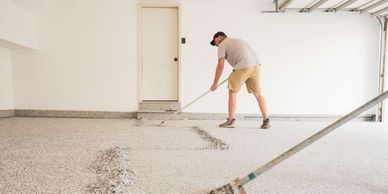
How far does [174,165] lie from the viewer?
5.19 feet

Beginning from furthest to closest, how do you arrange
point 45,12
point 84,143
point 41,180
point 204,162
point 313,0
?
point 45,12, point 313,0, point 84,143, point 204,162, point 41,180

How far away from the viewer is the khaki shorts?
3.36 metres

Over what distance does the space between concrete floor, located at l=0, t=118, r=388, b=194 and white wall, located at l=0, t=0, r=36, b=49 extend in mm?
1900

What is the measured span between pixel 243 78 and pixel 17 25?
3.34 meters

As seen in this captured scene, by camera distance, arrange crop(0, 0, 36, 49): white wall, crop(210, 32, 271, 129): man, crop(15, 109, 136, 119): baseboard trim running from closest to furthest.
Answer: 1. crop(210, 32, 271, 129): man
2. crop(0, 0, 36, 49): white wall
3. crop(15, 109, 136, 119): baseboard trim

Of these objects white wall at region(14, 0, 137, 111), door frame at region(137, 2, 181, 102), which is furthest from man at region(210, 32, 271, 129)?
white wall at region(14, 0, 137, 111)

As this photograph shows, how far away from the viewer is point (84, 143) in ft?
7.27

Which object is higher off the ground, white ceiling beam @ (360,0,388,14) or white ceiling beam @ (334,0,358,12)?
white ceiling beam @ (334,0,358,12)

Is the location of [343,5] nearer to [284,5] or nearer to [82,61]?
[284,5]

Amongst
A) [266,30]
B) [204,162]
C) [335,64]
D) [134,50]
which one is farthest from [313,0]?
[204,162]

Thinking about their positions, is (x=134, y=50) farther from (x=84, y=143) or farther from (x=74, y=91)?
(x=84, y=143)

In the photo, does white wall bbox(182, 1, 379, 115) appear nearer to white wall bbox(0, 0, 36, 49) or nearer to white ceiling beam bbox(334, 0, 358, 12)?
white ceiling beam bbox(334, 0, 358, 12)

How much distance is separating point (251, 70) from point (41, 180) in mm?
2629

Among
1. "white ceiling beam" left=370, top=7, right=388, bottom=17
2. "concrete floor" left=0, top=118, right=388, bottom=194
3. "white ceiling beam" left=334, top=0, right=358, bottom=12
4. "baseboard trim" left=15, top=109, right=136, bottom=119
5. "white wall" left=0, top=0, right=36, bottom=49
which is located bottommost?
"baseboard trim" left=15, top=109, right=136, bottom=119
